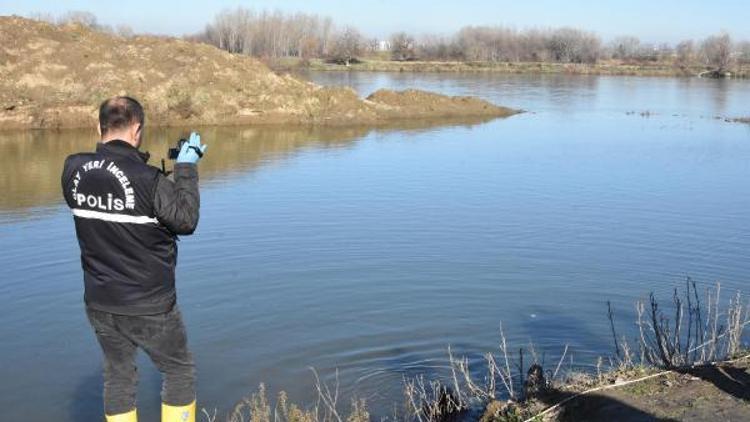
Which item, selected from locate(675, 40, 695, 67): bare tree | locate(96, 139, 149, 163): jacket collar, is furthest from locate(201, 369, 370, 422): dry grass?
locate(675, 40, 695, 67): bare tree

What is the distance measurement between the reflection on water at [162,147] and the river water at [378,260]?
4.9 inches

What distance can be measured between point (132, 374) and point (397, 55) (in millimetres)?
106600

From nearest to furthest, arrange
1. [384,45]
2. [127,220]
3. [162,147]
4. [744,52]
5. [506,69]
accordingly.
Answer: [127,220], [162,147], [506,69], [744,52], [384,45]

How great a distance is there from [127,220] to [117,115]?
21.0 inches

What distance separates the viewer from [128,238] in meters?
4.03

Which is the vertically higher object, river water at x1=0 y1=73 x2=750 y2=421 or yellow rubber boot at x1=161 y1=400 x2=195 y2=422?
yellow rubber boot at x1=161 y1=400 x2=195 y2=422

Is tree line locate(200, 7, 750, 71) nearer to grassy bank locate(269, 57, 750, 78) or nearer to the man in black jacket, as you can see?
grassy bank locate(269, 57, 750, 78)

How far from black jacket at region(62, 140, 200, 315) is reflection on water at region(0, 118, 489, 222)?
30.6ft

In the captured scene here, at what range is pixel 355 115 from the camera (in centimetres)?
3036

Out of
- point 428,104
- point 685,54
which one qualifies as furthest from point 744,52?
point 428,104

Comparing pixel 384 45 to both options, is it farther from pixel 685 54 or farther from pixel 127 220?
pixel 127 220

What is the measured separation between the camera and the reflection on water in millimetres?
14820

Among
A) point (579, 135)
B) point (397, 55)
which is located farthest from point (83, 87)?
point (397, 55)

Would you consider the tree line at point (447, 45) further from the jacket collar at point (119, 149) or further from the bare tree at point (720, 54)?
the jacket collar at point (119, 149)
